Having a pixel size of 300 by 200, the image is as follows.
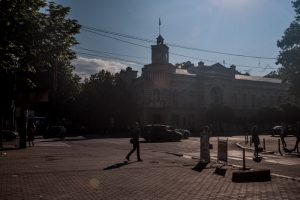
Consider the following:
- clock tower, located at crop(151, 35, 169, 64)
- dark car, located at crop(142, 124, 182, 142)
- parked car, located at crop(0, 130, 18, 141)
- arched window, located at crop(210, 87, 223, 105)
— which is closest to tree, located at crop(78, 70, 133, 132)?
clock tower, located at crop(151, 35, 169, 64)

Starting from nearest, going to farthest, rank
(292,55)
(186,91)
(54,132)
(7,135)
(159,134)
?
(292,55) → (159,134) → (7,135) → (54,132) → (186,91)

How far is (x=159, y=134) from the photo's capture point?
43.2 metres

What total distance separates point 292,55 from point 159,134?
47.7ft

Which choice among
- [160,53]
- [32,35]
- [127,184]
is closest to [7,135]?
[32,35]

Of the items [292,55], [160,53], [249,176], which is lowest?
[249,176]

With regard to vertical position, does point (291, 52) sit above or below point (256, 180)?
above

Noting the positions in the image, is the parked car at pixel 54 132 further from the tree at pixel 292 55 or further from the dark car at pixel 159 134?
the tree at pixel 292 55

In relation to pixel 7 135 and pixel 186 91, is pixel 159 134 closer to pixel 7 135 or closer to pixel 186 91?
pixel 7 135

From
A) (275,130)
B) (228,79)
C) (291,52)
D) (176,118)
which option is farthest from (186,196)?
(228,79)

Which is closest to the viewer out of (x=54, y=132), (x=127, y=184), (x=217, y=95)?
(x=127, y=184)

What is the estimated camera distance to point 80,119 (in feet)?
270

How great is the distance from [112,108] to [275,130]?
28.4 metres

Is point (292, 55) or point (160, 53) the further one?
point (160, 53)

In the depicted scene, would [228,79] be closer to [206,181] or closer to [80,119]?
[80,119]
